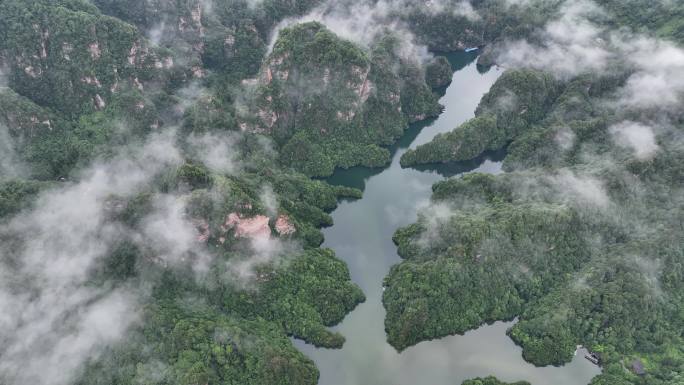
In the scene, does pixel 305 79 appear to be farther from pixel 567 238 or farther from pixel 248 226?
pixel 567 238

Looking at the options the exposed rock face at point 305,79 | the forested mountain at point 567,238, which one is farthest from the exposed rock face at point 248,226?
the exposed rock face at point 305,79

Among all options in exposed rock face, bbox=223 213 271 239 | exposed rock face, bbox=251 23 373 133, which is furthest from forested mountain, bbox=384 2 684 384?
exposed rock face, bbox=223 213 271 239

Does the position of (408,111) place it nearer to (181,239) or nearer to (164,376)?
(181,239)

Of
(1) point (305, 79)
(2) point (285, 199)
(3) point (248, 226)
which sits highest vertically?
(1) point (305, 79)

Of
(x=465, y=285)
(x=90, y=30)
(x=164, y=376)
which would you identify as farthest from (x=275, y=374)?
(x=90, y=30)

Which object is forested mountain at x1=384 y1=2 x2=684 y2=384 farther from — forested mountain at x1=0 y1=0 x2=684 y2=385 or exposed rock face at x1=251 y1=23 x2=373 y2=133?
exposed rock face at x1=251 y1=23 x2=373 y2=133

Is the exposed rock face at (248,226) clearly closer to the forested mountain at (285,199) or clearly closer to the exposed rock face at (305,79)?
the forested mountain at (285,199)

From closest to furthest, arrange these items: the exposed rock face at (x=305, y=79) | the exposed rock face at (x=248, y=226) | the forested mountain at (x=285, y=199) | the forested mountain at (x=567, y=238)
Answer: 1. the forested mountain at (x=285, y=199)
2. the forested mountain at (x=567, y=238)
3. the exposed rock face at (x=248, y=226)
4. the exposed rock face at (x=305, y=79)

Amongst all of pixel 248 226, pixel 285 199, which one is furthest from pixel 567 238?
pixel 248 226
